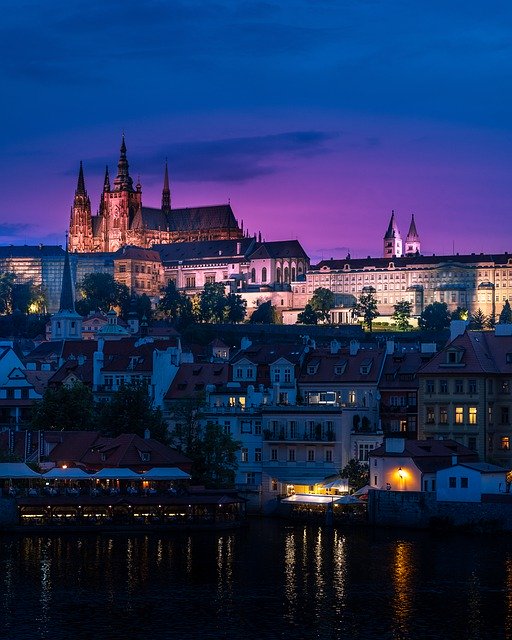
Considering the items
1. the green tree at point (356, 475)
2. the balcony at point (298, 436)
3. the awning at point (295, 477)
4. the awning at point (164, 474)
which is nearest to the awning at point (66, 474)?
the awning at point (164, 474)

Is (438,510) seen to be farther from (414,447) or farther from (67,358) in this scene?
(67,358)

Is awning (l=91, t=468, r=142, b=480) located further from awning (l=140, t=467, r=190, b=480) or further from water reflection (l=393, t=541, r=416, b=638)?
water reflection (l=393, t=541, r=416, b=638)

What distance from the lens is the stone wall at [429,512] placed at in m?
83.8

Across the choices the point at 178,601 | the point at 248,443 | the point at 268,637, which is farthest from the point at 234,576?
the point at 248,443

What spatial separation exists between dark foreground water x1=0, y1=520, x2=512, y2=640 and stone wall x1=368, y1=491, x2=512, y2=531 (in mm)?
1756

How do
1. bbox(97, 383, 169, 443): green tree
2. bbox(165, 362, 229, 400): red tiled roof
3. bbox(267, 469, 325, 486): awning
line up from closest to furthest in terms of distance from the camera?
bbox(267, 469, 325, 486): awning
bbox(97, 383, 169, 443): green tree
bbox(165, 362, 229, 400): red tiled roof

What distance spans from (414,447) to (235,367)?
20.9 meters

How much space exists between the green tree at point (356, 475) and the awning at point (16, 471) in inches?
688

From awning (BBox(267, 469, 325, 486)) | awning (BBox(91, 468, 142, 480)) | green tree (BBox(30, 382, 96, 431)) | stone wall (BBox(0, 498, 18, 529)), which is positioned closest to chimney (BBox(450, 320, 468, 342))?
awning (BBox(267, 469, 325, 486))

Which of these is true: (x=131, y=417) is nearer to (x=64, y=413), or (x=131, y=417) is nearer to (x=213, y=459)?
(x=64, y=413)

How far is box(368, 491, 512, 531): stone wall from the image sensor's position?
3300 inches

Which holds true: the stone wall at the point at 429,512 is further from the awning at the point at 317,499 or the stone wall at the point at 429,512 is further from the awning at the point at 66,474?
the awning at the point at 66,474

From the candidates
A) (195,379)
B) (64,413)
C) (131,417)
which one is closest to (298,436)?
(131,417)

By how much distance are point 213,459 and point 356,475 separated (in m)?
8.47
